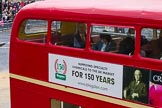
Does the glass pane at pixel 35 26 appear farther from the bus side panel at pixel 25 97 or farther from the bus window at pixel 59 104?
the bus window at pixel 59 104

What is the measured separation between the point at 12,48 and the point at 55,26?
1340mm

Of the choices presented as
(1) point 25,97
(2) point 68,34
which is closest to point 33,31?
(2) point 68,34

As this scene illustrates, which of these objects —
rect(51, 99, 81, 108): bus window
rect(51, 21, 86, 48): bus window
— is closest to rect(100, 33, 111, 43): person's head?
rect(51, 21, 86, 48): bus window

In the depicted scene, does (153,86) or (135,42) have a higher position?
(135,42)

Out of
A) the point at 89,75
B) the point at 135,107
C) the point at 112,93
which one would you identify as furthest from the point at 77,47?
the point at 135,107

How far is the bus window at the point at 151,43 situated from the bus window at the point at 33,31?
249cm

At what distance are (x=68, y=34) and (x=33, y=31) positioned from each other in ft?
3.62

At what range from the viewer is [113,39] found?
7543mm

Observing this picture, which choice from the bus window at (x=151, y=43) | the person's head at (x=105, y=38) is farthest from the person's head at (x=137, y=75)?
the person's head at (x=105, y=38)

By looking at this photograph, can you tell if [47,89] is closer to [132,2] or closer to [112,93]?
[112,93]

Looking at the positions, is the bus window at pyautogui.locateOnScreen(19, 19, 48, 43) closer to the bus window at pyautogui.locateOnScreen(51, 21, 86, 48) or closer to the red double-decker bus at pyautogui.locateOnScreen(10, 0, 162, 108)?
the red double-decker bus at pyautogui.locateOnScreen(10, 0, 162, 108)

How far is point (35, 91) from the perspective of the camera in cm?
916

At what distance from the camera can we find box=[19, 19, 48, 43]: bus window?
8898 mm

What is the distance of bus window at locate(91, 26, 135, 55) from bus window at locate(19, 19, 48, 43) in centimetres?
143
